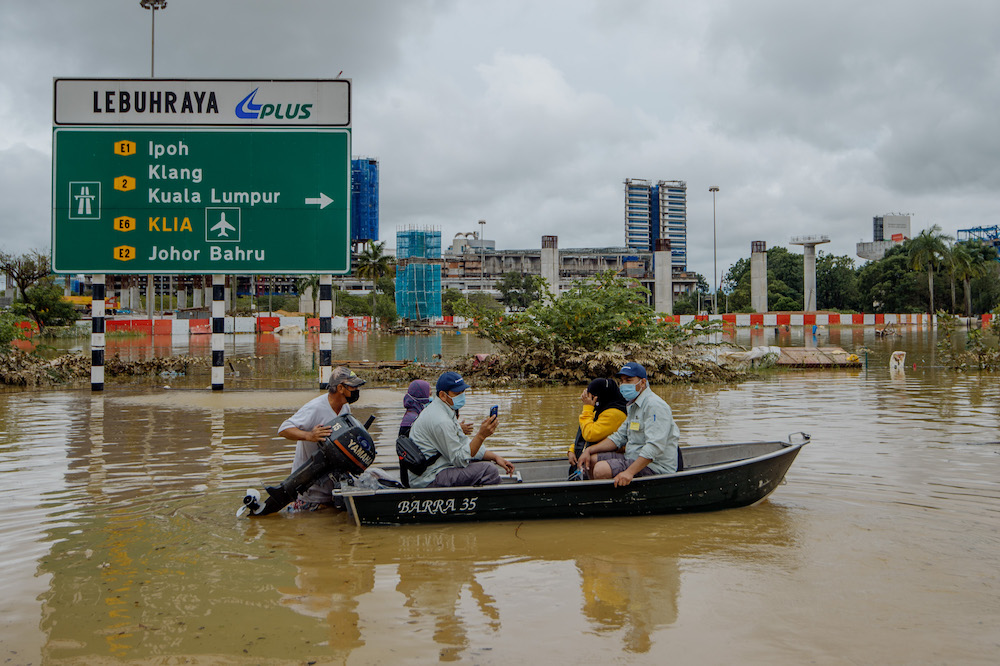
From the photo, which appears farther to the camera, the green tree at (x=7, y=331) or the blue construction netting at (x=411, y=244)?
the blue construction netting at (x=411, y=244)

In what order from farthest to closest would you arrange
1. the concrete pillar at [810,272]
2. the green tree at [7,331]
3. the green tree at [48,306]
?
the concrete pillar at [810,272] → the green tree at [48,306] → the green tree at [7,331]

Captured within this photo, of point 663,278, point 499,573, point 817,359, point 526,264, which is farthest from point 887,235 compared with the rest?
point 499,573

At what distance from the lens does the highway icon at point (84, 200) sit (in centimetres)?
1780

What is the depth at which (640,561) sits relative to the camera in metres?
6.24

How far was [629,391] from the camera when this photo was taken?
7.57 m

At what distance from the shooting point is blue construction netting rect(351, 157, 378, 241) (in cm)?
13100

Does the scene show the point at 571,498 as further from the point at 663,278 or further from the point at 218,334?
the point at 663,278

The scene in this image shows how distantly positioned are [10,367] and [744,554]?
1962cm

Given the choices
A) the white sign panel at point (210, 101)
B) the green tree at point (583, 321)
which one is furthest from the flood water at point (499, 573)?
the green tree at point (583, 321)

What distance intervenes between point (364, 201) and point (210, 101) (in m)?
116

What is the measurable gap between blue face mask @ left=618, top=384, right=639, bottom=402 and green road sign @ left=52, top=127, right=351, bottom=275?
11.3 meters

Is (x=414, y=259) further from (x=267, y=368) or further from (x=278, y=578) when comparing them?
(x=278, y=578)

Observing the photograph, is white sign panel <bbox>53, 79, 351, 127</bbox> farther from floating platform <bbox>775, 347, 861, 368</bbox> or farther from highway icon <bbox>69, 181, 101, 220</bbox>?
floating platform <bbox>775, 347, 861, 368</bbox>

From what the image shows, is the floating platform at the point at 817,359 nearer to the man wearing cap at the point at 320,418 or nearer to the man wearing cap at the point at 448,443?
the man wearing cap at the point at 448,443
